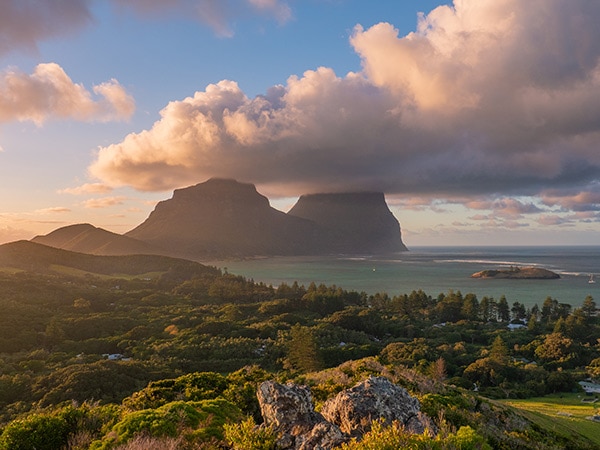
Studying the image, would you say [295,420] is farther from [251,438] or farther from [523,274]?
[523,274]

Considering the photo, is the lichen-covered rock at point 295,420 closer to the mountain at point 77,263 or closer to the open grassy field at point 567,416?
the open grassy field at point 567,416

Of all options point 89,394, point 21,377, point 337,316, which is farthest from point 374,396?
point 337,316

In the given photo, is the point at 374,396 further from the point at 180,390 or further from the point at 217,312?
the point at 217,312

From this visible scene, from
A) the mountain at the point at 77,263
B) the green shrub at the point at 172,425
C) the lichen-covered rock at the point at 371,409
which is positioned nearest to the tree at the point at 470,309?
the green shrub at the point at 172,425

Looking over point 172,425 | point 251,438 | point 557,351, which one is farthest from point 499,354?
point 251,438

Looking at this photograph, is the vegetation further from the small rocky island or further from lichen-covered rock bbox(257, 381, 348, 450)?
the small rocky island

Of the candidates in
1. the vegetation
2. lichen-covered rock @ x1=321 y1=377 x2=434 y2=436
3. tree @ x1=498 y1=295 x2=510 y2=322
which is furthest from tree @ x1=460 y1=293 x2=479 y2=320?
lichen-covered rock @ x1=321 y1=377 x2=434 y2=436
